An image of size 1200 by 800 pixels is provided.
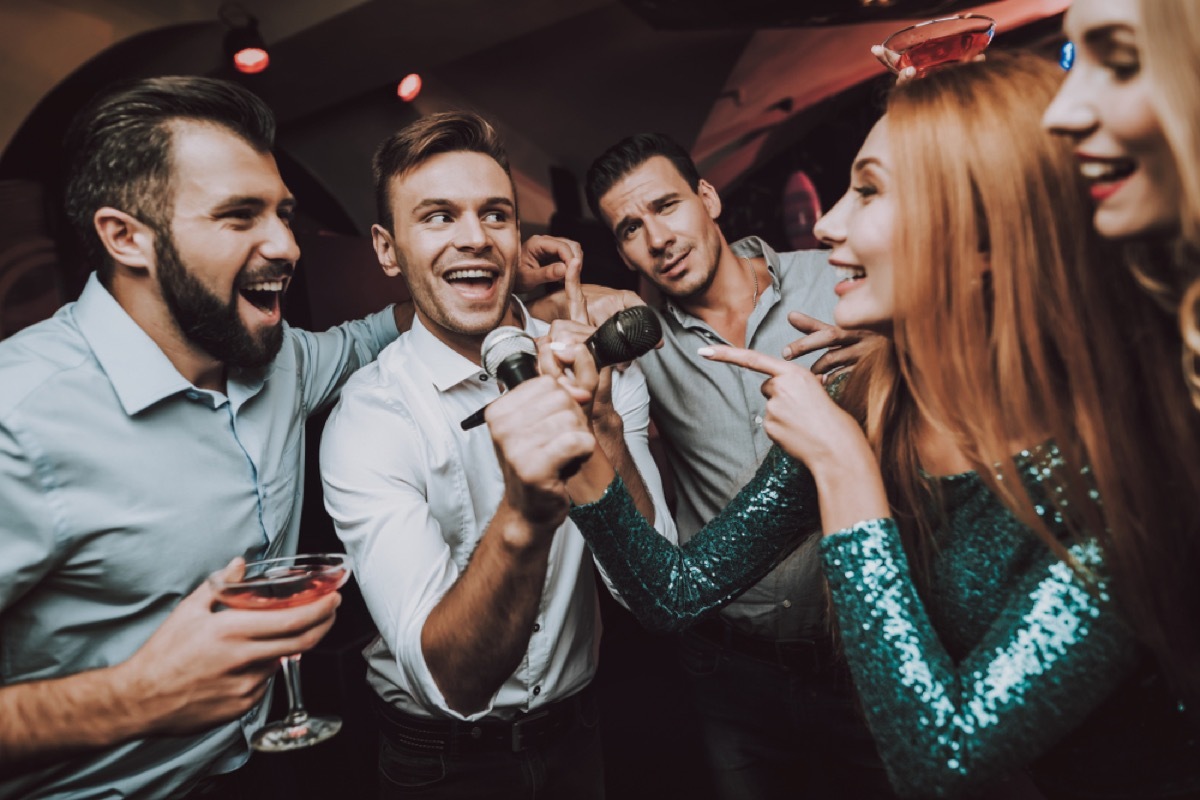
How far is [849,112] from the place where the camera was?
28.1 feet

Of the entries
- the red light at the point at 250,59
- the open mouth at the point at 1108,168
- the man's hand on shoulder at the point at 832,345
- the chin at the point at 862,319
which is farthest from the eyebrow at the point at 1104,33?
the red light at the point at 250,59

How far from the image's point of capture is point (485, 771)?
69.4 inches

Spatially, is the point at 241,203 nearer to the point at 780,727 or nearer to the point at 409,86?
the point at 780,727

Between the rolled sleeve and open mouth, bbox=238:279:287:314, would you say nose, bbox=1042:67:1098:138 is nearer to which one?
open mouth, bbox=238:279:287:314

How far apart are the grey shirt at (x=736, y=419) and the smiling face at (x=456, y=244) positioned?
0.59m

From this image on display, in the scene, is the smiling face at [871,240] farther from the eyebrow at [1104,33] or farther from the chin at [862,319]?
the eyebrow at [1104,33]

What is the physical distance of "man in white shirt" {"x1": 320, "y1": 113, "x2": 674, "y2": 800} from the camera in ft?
4.50

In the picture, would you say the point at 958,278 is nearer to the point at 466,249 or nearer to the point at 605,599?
the point at 466,249

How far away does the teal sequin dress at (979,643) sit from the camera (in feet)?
3.12

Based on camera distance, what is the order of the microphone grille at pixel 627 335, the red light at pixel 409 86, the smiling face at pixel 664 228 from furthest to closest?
the red light at pixel 409 86 < the smiling face at pixel 664 228 < the microphone grille at pixel 627 335

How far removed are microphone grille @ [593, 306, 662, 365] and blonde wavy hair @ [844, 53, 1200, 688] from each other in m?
0.44

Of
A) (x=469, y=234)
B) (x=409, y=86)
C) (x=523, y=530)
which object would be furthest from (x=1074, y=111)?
(x=409, y=86)

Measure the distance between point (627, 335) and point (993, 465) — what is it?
0.65 metres

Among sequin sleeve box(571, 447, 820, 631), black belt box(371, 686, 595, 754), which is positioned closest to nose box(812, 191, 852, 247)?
sequin sleeve box(571, 447, 820, 631)
